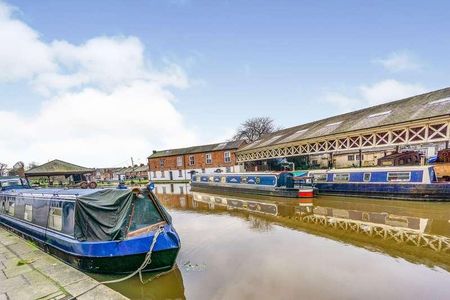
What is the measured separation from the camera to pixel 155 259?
6.45 meters

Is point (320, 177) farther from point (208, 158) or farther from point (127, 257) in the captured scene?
point (208, 158)

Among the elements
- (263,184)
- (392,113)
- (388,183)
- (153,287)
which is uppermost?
(392,113)

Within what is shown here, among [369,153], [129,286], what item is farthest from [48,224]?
[369,153]

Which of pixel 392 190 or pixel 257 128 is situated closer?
pixel 392 190

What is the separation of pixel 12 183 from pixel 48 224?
9.45 m

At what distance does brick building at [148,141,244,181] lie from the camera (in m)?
34.7

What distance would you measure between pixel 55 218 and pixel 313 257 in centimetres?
780

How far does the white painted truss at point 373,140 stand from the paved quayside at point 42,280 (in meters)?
16.5

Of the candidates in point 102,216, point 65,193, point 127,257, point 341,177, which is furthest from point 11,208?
point 341,177

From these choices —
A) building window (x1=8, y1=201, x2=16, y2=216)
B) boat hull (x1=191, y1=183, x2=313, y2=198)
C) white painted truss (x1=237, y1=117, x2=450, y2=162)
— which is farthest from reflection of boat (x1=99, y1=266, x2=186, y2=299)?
white painted truss (x1=237, y1=117, x2=450, y2=162)

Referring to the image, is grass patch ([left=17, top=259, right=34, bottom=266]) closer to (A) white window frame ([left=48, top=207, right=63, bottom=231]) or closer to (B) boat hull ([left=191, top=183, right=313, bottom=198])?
(A) white window frame ([left=48, top=207, right=63, bottom=231])

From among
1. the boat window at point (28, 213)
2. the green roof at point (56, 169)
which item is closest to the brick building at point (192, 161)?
the green roof at point (56, 169)

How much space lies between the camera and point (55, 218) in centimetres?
795

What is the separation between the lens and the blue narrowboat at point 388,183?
566 inches
